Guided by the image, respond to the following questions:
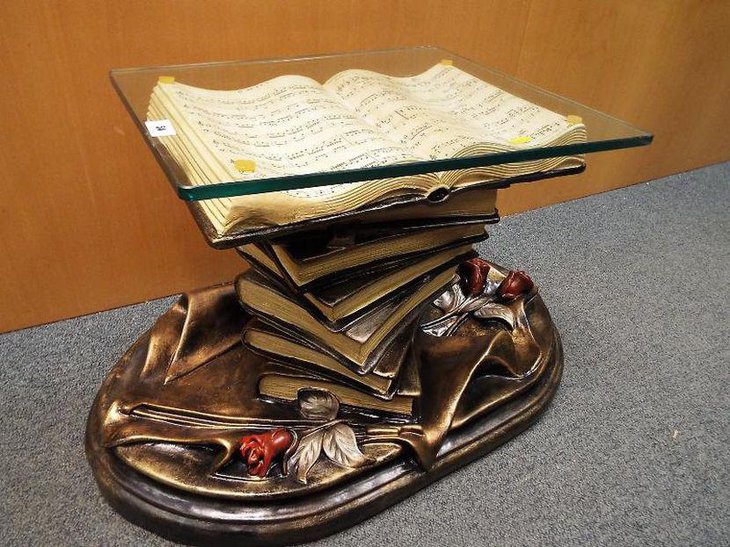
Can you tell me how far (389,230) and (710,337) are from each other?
34.1 inches

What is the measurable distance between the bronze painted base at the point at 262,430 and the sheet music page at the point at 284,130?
0.30 m

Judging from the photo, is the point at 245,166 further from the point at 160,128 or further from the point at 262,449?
the point at 262,449

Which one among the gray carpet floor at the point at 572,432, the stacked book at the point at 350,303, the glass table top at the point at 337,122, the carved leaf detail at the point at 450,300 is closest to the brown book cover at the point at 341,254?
the stacked book at the point at 350,303

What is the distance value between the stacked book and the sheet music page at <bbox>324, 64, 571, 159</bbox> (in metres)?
0.10

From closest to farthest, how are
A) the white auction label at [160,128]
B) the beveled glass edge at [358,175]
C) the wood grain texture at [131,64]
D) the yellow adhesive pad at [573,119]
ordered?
1. the beveled glass edge at [358,175]
2. the white auction label at [160,128]
3. the yellow adhesive pad at [573,119]
4. the wood grain texture at [131,64]

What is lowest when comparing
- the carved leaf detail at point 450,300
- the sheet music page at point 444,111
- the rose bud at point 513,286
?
the carved leaf detail at point 450,300

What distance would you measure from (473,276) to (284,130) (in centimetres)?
54

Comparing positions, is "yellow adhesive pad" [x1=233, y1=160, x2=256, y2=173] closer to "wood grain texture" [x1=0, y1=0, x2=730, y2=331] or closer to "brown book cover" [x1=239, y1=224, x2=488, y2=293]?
"brown book cover" [x1=239, y1=224, x2=488, y2=293]

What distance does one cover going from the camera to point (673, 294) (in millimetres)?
1450

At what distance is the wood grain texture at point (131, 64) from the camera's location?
1040 mm

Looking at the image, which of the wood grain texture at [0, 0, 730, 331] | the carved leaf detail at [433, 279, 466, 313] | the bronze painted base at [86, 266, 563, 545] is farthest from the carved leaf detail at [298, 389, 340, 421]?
the wood grain texture at [0, 0, 730, 331]

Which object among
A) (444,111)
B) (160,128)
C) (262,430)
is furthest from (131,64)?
(262,430)

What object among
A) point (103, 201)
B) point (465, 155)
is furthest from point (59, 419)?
point (465, 155)

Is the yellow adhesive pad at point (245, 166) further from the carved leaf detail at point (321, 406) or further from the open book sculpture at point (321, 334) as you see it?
the carved leaf detail at point (321, 406)
